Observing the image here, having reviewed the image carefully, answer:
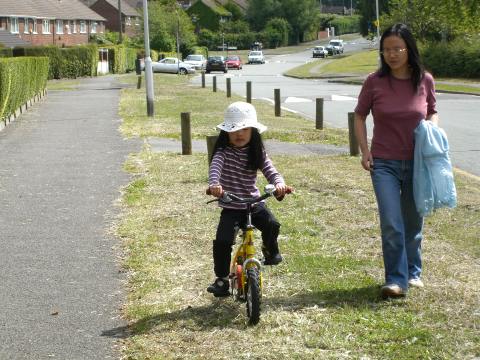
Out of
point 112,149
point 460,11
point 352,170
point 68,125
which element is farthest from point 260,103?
point 460,11

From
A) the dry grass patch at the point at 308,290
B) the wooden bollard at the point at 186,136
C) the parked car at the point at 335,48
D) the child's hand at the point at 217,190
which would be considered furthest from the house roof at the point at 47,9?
the child's hand at the point at 217,190

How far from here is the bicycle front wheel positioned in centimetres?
525

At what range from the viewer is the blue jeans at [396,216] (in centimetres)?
585

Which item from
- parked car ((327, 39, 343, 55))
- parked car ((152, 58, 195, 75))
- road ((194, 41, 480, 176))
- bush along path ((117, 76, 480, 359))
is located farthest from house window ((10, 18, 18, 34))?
bush along path ((117, 76, 480, 359))

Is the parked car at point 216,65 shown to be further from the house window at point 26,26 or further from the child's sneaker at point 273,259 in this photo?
the child's sneaker at point 273,259

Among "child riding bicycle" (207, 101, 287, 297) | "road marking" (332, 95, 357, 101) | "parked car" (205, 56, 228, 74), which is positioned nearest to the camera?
"child riding bicycle" (207, 101, 287, 297)

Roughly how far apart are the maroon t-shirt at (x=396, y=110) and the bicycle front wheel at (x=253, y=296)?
1.35 m

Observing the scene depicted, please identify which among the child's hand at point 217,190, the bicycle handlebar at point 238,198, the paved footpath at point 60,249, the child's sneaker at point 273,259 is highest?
the child's hand at point 217,190

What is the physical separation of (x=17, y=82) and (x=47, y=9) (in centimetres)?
5554

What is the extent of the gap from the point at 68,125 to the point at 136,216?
41.5ft

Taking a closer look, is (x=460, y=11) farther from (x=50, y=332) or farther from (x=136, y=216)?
(x=50, y=332)

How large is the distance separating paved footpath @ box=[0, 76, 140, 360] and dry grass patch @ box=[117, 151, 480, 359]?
0.79 ft

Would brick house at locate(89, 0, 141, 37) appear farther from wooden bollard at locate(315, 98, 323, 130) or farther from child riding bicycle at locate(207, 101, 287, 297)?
child riding bicycle at locate(207, 101, 287, 297)

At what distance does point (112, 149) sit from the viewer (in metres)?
15.7
